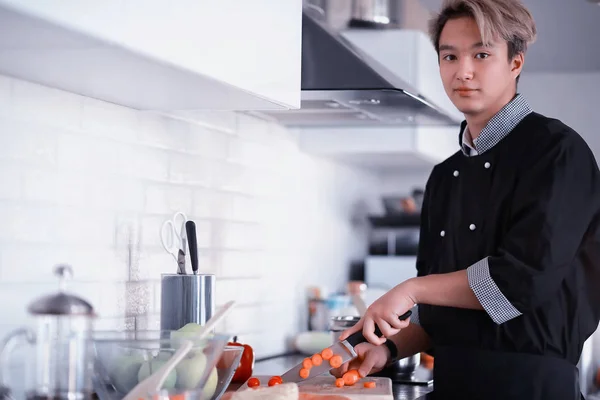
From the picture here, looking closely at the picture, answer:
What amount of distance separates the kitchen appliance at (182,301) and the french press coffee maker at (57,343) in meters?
0.66

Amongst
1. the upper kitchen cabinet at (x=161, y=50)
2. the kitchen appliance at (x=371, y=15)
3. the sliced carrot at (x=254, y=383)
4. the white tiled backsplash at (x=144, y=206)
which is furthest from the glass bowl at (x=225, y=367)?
the kitchen appliance at (x=371, y=15)

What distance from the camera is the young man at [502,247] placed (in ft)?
6.14

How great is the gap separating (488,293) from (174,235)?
83cm

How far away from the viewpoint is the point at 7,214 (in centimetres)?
169

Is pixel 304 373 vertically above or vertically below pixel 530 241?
below

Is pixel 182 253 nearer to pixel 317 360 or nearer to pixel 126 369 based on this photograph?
pixel 317 360

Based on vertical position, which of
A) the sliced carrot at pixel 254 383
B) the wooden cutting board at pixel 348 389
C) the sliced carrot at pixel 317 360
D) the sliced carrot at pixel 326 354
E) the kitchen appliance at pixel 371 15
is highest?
the kitchen appliance at pixel 371 15

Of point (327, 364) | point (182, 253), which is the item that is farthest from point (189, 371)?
point (182, 253)

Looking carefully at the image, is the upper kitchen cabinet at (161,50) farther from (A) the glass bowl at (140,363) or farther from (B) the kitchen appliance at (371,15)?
(B) the kitchen appliance at (371,15)

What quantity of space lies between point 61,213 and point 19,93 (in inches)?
10.2

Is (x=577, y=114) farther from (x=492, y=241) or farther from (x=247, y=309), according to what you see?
(x=492, y=241)

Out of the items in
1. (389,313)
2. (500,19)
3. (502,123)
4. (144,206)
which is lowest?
(389,313)

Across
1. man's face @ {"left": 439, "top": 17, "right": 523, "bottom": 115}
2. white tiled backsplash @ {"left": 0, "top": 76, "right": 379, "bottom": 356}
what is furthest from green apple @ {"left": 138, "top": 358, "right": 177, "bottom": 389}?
man's face @ {"left": 439, "top": 17, "right": 523, "bottom": 115}

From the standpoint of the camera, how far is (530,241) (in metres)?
1.87
